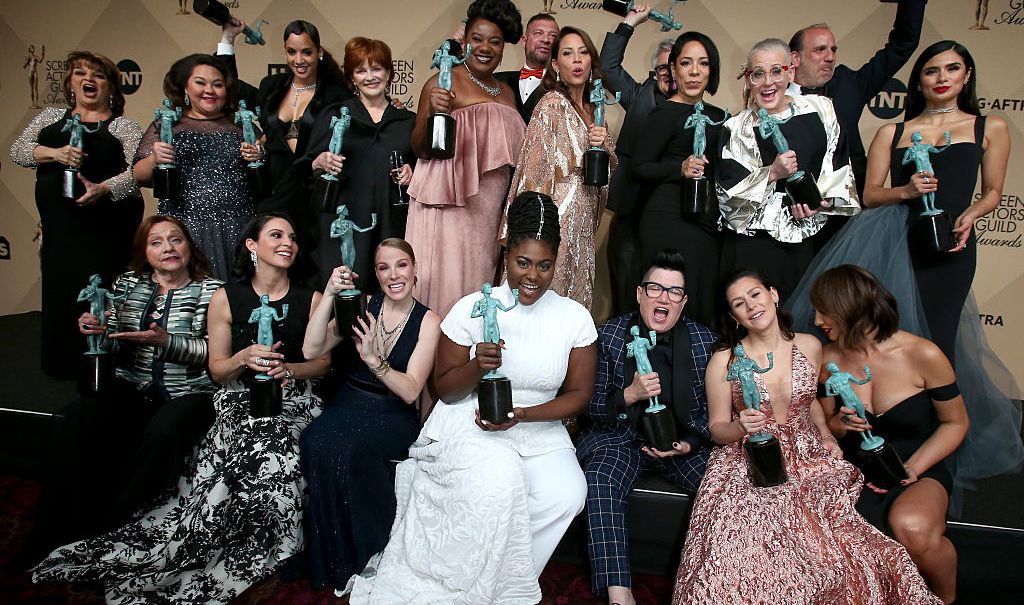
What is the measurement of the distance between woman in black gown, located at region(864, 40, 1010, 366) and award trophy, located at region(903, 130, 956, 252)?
0.05 meters

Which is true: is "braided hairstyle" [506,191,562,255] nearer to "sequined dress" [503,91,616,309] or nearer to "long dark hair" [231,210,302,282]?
"sequined dress" [503,91,616,309]

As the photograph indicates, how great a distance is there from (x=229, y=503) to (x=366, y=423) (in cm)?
58

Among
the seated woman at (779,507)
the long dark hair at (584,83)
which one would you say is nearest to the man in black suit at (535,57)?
the long dark hair at (584,83)

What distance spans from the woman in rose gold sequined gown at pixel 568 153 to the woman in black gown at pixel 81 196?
2284 mm

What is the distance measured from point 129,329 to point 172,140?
994 millimetres

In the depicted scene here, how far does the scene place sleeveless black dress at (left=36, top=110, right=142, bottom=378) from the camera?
417 cm

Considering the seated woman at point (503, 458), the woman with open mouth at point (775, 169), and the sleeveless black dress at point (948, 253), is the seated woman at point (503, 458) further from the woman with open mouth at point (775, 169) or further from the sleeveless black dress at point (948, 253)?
the sleeveless black dress at point (948, 253)

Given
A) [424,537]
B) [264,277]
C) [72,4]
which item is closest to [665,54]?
[264,277]

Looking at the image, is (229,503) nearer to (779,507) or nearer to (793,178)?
(779,507)

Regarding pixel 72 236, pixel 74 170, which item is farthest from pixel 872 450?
pixel 72 236

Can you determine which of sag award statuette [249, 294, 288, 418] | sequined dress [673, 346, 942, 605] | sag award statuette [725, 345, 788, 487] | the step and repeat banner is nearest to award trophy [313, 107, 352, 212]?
sag award statuette [249, 294, 288, 418]

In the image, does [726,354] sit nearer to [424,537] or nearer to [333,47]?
[424,537]

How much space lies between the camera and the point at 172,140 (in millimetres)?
3766

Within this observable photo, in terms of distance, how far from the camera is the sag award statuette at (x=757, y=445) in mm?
2561
